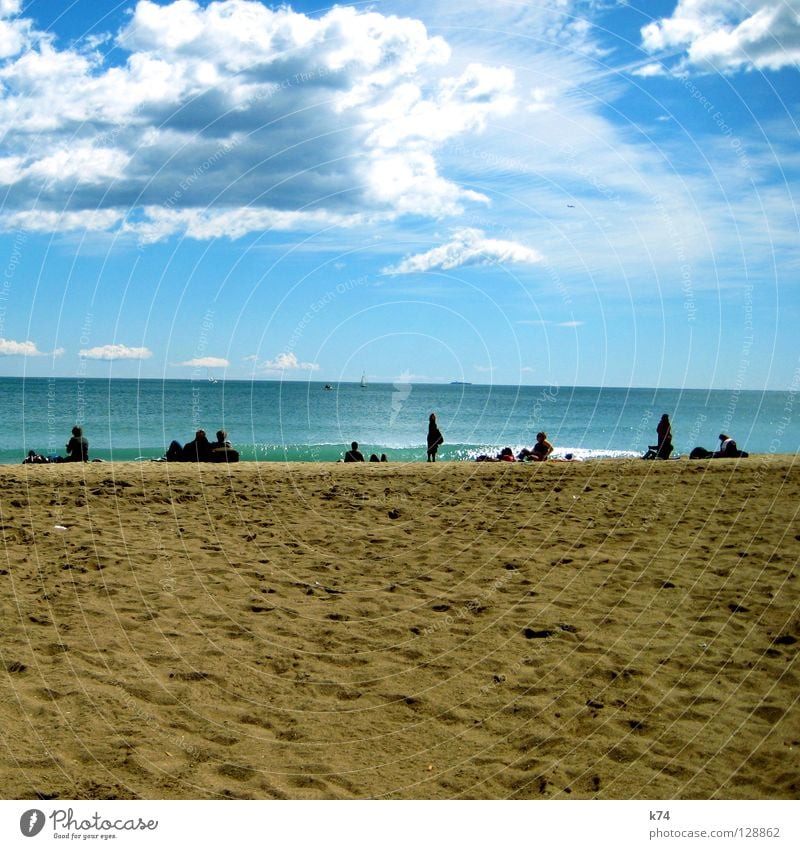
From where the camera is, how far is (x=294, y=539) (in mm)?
11594

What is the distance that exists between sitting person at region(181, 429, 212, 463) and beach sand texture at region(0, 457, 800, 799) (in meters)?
9.08

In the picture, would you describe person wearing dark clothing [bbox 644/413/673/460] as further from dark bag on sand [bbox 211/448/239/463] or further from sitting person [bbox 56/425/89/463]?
sitting person [bbox 56/425/89/463]

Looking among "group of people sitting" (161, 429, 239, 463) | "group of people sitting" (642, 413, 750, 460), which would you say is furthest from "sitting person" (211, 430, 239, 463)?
"group of people sitting" (642, 413, 750, 460)

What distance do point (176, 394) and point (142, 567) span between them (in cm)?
13584

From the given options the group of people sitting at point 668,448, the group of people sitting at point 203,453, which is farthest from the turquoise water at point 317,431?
the group of people sitting at point 203,453

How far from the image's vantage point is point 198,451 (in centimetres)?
2283

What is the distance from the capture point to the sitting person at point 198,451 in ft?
74.9

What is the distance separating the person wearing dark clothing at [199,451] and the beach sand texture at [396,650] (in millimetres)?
9089

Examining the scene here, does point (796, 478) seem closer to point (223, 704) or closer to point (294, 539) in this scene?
point (294, 539)

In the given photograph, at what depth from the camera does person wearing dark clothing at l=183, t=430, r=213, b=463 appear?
22.8 metres

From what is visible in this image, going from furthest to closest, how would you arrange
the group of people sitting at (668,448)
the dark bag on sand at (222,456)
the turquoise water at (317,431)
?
the turquoise water at (317,431) < the group of people sitting at (668,448) < the dark bag on sand at (222,456)
